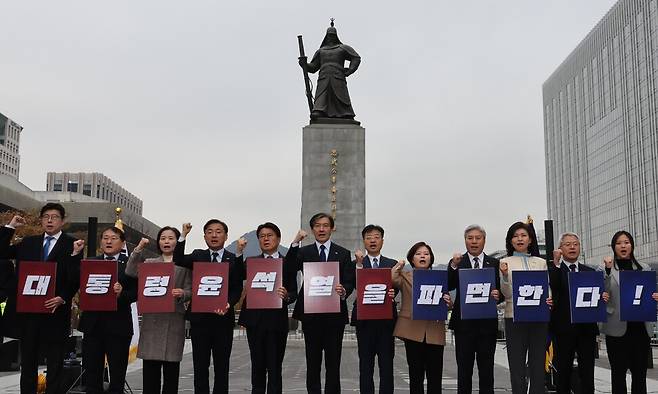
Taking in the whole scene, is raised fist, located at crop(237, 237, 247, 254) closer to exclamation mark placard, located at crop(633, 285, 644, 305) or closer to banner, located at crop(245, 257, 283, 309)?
banner, located at crop(245, 257, 283, 309)

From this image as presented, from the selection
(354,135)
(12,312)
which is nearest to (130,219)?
(354,135)

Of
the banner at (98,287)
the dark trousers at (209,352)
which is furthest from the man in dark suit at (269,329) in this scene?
the banner at (98,287)

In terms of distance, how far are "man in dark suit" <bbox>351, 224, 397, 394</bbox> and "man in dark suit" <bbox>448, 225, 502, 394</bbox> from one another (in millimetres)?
779

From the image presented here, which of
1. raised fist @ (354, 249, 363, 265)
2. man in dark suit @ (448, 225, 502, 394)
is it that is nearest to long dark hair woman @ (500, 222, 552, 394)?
man in dark suit @ (448, 225, 502, 394)

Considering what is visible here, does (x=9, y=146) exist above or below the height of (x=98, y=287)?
above

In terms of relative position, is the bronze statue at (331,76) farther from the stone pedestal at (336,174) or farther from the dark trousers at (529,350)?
the dark trousers at (529,350)

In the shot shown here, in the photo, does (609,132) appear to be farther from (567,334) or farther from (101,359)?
(101,359)

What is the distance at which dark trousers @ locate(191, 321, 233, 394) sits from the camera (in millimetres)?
7801

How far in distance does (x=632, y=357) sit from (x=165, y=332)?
5.51m

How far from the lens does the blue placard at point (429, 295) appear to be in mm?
7844

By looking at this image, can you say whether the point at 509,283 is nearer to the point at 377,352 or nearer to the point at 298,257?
the point at 377,352

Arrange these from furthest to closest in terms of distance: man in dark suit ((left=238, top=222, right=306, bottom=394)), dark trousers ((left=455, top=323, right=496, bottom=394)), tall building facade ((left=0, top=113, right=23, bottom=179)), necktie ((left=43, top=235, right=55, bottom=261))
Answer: tall building facade ((left=0, top=113, right=23, bottom=179))
necktie ((left=43, top=235, right=55, bottom=261))
man in dark suit ((left=238, top=222, right=306, bottom=394))
dark trousers ((left=455, top=323, right=496, bottom=394))

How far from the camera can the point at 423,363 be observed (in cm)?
812

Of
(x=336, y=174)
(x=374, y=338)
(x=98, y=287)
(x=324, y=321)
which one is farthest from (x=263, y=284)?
(x=336, y=174)
